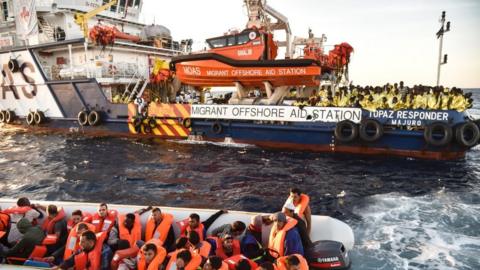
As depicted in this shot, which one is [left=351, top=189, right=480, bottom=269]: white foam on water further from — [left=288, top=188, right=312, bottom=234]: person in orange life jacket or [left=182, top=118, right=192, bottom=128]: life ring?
[left=182, top=118, right=192, bottom=128]: life ring

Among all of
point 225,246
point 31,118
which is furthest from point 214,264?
point 31,118

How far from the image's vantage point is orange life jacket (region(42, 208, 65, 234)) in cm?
531

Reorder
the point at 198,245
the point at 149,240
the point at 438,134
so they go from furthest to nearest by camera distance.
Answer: the point at 438,134 → the point at 149,240 → the point at 198,245

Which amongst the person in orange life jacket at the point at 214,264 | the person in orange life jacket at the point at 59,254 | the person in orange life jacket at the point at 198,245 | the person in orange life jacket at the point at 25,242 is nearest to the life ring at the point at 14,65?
the person in orange life jacket at the point at 25,242

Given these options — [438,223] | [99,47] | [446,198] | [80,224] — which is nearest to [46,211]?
[80,224]

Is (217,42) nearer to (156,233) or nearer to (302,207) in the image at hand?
(302,207)

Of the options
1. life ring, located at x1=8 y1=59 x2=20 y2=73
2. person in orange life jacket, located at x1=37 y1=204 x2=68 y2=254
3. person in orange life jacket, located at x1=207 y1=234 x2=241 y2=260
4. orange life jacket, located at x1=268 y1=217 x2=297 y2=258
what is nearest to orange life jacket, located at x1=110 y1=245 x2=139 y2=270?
person in orange life jacket, located at x1=207 y1=234 x2=241 y2=260

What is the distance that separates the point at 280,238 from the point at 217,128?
8.64 metres

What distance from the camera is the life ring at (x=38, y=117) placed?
16.5 m

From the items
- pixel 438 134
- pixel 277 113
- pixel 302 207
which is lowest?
pixel 302 207

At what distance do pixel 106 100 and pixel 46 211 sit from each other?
974 cm

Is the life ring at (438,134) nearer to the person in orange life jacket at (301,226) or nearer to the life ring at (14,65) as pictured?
the person in orange life jacket at (301,226)

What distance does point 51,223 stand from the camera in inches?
210

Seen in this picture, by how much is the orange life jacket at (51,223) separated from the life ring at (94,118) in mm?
10002
